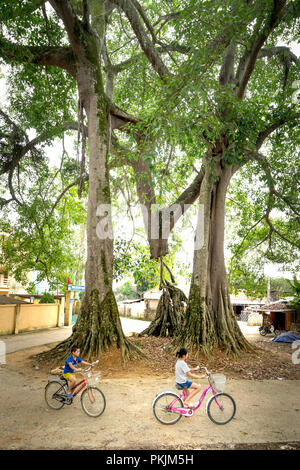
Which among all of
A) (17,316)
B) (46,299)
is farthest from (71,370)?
(46,299)

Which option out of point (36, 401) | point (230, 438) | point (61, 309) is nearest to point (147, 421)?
point (230, 438)

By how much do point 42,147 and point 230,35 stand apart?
675cm

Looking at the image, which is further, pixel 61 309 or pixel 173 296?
pixel 61 309

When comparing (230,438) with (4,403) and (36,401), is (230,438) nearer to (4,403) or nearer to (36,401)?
(36,401)

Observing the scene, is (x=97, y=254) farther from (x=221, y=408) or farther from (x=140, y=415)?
(x=221, y=408)

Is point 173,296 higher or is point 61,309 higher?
point 173,296

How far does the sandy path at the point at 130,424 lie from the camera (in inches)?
141

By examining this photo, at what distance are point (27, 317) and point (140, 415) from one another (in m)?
11.9

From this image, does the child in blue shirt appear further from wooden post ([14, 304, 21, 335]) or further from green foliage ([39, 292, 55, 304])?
green foliage ([39, 292, 55, 304])

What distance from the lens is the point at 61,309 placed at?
18.6 metres

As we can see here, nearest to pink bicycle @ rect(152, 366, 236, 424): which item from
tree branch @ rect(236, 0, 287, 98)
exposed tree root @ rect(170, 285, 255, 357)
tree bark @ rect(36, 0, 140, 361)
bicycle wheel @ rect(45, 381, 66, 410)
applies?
bicycle wheel @ rect(45, 381, 66, 410)

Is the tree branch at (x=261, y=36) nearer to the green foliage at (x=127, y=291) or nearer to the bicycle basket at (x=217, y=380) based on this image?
the bicycle basket at (x=217, y=380)

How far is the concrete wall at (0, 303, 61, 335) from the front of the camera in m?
13.4

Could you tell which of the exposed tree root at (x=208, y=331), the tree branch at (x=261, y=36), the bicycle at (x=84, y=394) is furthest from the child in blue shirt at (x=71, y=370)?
the tree branch at (x=261, y=36)
